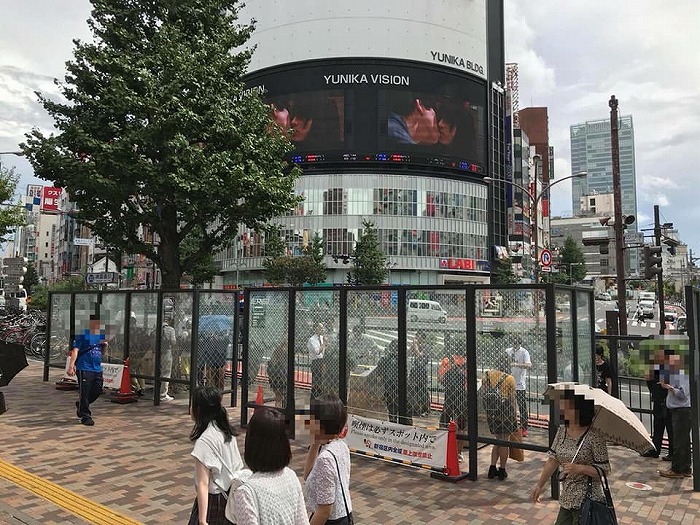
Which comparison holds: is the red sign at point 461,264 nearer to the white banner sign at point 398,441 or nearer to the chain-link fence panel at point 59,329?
the chain-link fence panel at point 59,329

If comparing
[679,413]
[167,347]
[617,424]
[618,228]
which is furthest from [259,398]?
[618,228]

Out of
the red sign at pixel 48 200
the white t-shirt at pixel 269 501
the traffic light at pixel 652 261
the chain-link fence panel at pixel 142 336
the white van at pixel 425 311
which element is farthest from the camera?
the red sign at pixel 48 200

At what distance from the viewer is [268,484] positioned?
2516 millimetres

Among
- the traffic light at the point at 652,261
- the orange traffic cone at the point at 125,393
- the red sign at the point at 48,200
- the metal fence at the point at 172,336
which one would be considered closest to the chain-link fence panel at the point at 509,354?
the metal fence at the point at 172,336

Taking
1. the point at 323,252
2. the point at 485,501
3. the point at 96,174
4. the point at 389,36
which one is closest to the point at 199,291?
the point at 96,174

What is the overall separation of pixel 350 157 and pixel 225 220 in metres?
51.2

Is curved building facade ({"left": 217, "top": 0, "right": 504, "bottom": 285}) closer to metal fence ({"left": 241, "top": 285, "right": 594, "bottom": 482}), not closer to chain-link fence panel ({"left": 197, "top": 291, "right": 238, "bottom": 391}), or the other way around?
chain-link fence panel ({"left": 197, "top": 291, "right": 238, "bottom": 391})

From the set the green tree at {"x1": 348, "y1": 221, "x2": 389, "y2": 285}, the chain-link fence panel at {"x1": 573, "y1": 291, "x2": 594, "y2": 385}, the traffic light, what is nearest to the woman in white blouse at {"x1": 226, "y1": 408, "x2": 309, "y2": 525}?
the chain-link fence panel at {"x1": 573, "y1": 291, "x2": 594, "y2": 385}

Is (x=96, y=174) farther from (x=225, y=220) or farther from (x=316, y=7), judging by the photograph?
(x=316, y=7)

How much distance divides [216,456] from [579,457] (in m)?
2.37

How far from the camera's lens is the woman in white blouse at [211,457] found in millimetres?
3377

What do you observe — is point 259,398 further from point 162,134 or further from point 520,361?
point 162,134

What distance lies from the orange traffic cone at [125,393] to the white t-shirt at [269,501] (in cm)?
982

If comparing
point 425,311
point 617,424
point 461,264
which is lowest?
point 617,424
